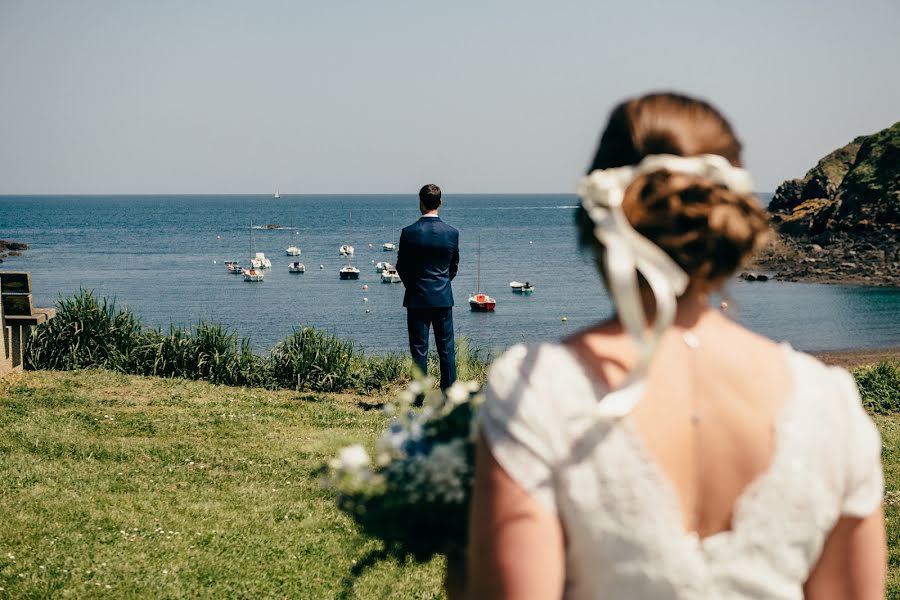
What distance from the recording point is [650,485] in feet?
5.21

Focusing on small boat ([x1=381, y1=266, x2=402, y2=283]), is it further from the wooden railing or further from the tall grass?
the wooden railing

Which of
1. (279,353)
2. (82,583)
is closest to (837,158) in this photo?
(279,353)

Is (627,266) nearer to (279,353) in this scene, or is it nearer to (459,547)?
(459,547)

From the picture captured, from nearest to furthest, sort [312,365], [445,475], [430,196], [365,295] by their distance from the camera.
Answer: [445,475] < [430,196] < [312,365] < [365,295]

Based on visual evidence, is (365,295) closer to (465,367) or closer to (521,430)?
(465,367)

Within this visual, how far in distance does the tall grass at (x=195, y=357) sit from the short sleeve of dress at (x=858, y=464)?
10460 millimetres

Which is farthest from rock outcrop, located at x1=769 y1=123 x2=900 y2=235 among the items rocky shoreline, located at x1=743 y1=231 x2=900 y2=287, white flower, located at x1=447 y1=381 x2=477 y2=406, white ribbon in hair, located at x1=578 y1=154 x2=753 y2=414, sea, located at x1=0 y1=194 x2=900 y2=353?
white ribbon in hair, located at x1=578 y1=154 x2=753 y2=414

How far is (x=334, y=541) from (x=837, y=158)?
8853cm

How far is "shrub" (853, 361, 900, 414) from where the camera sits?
11.8 meters

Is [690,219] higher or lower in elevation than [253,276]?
higher

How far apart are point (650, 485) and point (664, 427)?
107 millimetres

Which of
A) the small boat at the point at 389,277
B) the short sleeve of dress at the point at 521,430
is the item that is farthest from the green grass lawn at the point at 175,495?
the small boat at the point at 389,277

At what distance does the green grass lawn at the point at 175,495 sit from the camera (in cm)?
558

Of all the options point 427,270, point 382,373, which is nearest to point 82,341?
point 382,373
